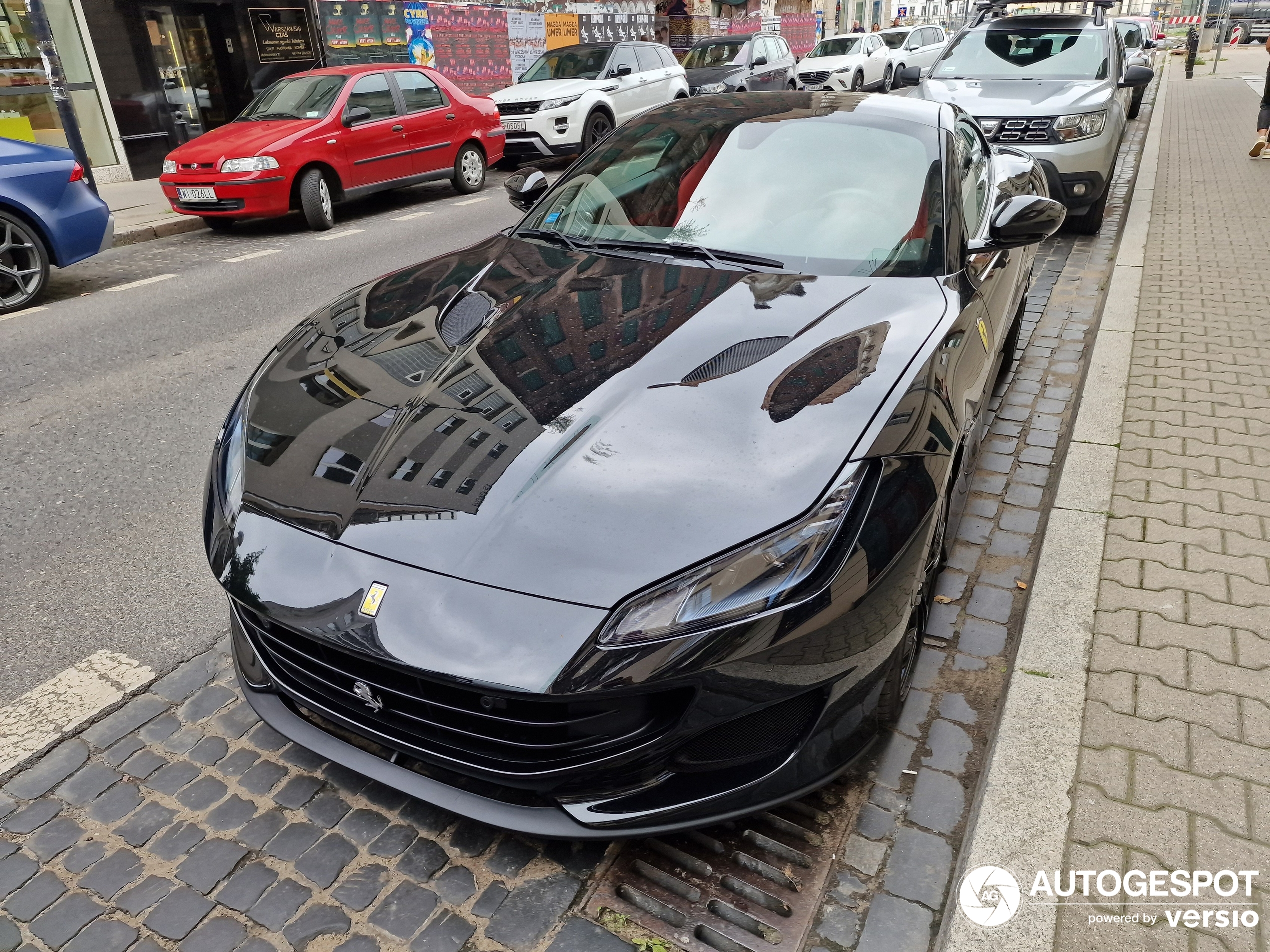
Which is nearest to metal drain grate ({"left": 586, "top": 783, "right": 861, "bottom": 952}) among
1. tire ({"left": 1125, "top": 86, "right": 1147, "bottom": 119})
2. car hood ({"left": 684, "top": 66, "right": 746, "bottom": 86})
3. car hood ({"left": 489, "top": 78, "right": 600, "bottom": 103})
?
car hood ({"left": 489, "top": 78, "right": 600, "bottom": 103})

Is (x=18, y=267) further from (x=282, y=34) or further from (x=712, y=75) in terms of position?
(x=712, y=75)

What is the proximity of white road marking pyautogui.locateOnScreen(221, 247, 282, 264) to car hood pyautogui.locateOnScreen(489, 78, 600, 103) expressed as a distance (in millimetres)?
5162

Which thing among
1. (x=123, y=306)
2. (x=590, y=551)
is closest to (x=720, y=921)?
(x=590, y=551)

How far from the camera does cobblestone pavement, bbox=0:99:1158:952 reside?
198 centimetres

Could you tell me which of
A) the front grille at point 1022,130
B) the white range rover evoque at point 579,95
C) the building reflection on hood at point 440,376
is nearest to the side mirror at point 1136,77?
the front grille at point 1022,130

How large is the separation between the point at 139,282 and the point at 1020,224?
754 centimetres

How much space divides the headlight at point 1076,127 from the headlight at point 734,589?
6.94m

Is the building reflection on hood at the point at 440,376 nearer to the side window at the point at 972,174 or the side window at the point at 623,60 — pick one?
the side window at the point at 972,174

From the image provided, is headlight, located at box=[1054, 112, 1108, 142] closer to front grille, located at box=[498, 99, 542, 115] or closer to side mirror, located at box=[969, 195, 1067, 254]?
side mirror, located at box=[969, 195, 1067, 254]

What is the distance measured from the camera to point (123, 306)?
712cm

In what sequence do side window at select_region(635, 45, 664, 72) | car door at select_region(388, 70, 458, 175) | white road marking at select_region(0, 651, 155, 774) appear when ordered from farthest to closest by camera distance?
side window at select_region(635, 45, 664, 72)
car door at select_region(388, 70, 458, 175)
white road marking at select_region(0, 651, 155, 774)

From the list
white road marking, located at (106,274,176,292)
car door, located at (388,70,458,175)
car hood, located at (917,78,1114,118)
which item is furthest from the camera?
car door, located at (388,70,458,175)

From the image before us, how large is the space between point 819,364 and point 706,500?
2.09ft

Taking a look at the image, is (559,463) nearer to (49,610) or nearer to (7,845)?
(7,845)
